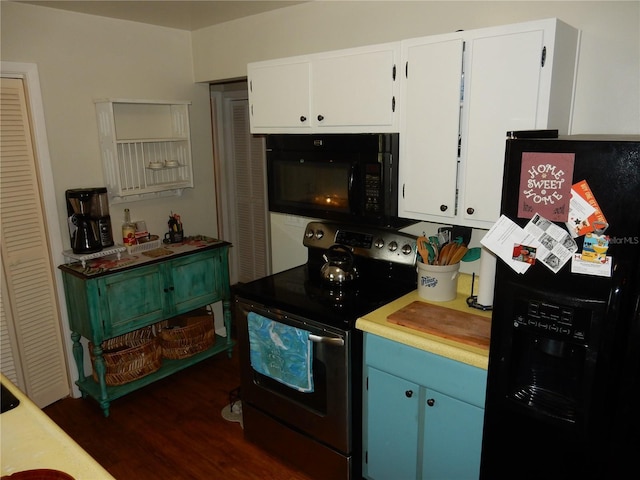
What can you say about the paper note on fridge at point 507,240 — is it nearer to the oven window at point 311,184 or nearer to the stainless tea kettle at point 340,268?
the oven window at point 311,184

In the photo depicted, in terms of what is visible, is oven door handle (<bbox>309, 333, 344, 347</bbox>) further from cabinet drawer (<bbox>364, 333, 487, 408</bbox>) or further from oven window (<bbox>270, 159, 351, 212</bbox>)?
oven window (<bbox>270, 159, 351, 212</bbox>)

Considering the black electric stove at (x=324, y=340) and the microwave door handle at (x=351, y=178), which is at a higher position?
the microwave door handle at (x=351, y=178)

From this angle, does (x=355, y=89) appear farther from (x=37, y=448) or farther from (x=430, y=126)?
(x=37, y=448)

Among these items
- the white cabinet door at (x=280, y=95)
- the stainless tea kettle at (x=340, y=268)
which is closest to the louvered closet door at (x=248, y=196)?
the white cabinet door at (x=280, y=95)

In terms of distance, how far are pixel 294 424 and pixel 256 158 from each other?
276 centimetres

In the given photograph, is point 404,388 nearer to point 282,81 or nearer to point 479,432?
point 479,432

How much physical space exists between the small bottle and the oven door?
108 centimetres

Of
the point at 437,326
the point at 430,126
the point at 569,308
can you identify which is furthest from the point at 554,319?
the point at 430,126

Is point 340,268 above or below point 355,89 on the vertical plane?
below

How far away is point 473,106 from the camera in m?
1.86

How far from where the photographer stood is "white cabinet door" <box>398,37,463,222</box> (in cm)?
190

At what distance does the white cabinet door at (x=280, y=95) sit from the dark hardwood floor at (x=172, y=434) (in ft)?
5.71

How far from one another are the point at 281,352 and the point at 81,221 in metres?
1.50

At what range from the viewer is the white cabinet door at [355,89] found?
81.2 inches
